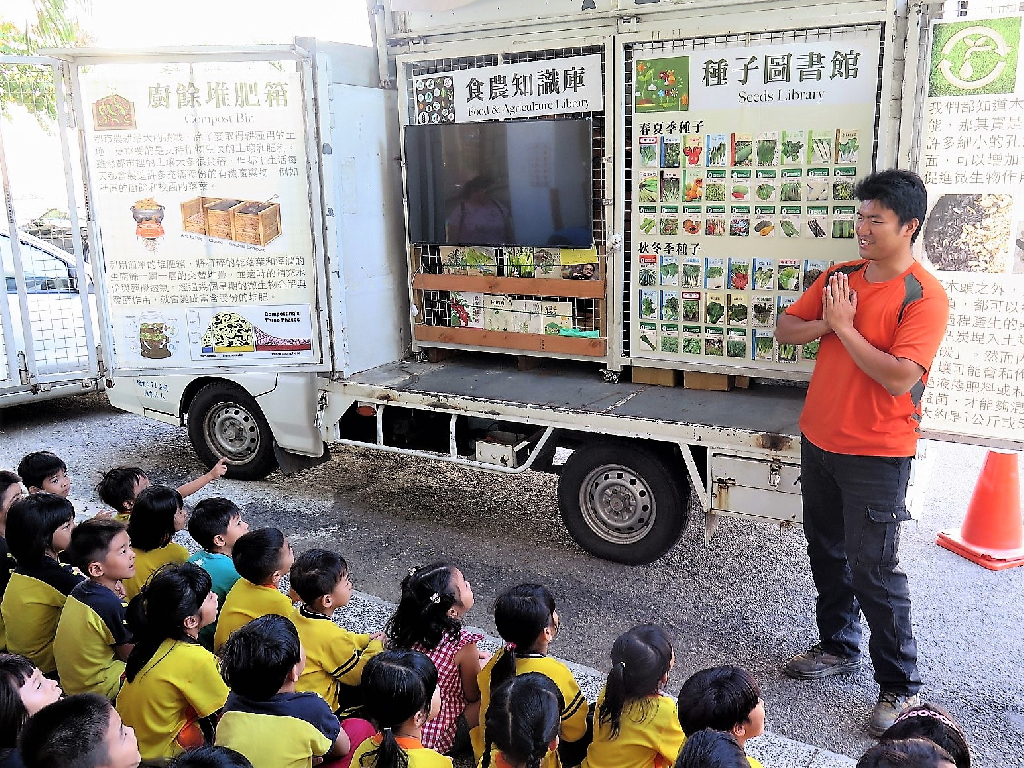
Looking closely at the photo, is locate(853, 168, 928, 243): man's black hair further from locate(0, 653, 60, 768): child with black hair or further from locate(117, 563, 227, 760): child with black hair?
locate(0, 653, 60, 768): child with black hair

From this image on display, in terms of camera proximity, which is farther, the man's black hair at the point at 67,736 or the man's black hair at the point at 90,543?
the man's black hair at the point at 90,543

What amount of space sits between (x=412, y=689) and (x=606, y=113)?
3.81 m

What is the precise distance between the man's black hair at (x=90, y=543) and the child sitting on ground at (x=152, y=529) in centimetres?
37

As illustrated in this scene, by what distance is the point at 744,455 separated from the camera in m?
4.53

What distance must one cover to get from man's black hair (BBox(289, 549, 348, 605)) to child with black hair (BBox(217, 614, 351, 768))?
512mm

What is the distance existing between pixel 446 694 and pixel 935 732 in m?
1.69

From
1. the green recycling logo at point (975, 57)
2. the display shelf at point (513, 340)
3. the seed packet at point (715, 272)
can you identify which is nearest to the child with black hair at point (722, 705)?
the seed packet at point (715, 272)

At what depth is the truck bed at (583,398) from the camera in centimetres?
471

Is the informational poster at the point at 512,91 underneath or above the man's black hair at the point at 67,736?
above

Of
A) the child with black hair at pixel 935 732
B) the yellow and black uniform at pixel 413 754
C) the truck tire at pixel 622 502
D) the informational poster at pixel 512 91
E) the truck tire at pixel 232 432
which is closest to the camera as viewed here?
the child with black hair at pixel 935 732

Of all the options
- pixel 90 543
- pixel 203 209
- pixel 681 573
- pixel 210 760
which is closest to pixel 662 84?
pixel 681 573

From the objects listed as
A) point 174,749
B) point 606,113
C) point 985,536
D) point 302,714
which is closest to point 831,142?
point 606,113

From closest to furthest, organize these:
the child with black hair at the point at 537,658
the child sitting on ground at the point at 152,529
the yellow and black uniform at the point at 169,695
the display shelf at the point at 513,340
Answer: the yellow and black uniform at the point at 169,695, the child with black hair at the point at 537,658, the child sitting on ground at the point at 152,529, the display shelf at the point at 513,340

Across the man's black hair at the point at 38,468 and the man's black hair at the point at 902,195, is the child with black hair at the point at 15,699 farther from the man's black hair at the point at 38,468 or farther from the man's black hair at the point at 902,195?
the man's black hair at the point at 902,195
